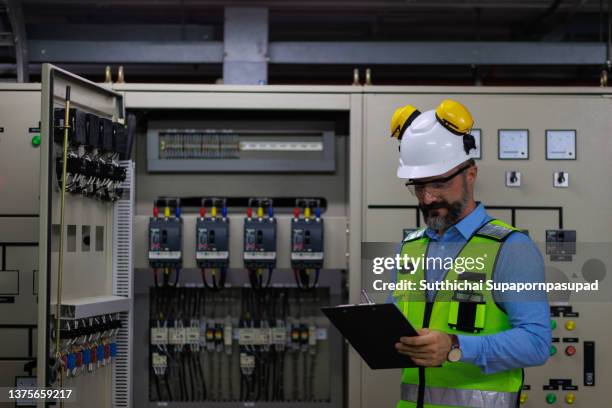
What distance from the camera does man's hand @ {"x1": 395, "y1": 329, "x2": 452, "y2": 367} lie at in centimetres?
194

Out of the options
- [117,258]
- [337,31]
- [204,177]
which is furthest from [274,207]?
[337,31]

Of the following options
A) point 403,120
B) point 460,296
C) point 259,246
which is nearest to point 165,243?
point 259,246

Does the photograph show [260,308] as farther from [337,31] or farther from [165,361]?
[337,31]

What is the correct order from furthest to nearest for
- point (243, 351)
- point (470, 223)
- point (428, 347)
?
point (243, 351)
point (470, 223)
point (428, 347)

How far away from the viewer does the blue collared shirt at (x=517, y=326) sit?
1969 millimetres

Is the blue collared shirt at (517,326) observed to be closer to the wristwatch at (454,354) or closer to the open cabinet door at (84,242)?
the wristwatch at (454,354)

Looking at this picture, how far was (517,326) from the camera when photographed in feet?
6.61

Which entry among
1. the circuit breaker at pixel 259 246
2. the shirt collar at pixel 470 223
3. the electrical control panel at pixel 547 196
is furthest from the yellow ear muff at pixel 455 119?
the circuit breaker at pixel 259 246

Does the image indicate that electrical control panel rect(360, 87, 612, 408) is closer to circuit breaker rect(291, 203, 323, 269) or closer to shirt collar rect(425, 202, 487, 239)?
circuit breaker rect(291, 203, 323, 269)

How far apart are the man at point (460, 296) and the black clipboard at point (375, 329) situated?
4 centimetres

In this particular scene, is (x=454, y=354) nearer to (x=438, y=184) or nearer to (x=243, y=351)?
(x=438, y=184)

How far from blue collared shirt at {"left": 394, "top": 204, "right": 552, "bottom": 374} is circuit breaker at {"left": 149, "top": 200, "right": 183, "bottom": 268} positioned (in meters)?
1.98

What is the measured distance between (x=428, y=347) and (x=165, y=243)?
2.02 metres

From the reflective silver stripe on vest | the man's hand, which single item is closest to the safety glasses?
the man's hand
